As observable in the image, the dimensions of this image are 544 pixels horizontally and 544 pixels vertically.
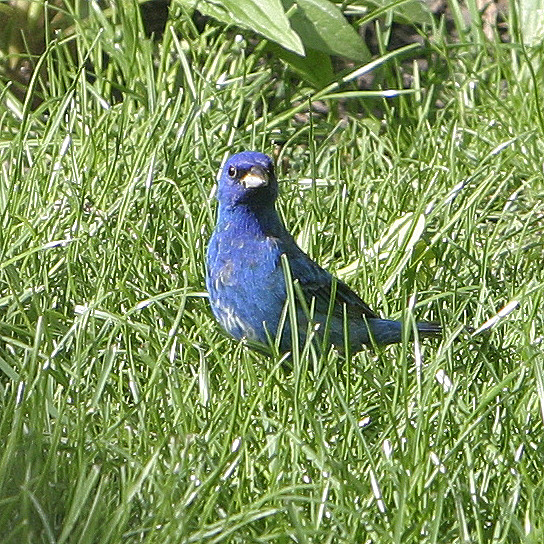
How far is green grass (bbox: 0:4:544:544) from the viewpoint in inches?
82.5

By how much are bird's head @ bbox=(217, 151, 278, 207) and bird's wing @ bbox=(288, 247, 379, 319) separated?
17 centimetres

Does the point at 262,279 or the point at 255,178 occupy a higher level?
the point at 255,178

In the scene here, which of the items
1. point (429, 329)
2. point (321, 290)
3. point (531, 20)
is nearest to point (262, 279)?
point (321, 290)

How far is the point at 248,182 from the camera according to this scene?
2.99 meters

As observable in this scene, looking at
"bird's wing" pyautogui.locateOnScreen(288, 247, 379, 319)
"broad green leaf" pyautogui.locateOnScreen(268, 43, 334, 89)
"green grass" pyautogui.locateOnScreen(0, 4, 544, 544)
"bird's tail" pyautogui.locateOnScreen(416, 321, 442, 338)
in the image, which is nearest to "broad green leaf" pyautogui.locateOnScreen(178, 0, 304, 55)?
"green grass" pyautogui.locateOnScreen(0, 4, 544, 544)

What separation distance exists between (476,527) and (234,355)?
85 cm

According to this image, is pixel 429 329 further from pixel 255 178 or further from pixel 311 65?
pixel 311 65

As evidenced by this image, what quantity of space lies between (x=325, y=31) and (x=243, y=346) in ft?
4.88

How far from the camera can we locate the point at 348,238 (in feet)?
11.1

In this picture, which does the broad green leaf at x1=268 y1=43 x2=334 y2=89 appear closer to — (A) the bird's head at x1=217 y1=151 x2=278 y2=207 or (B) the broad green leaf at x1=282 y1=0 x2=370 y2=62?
(B) the broad green leaf at x1=282 y1=0 x2=370 y2=62

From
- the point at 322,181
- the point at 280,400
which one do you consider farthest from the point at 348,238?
the point at 280,400

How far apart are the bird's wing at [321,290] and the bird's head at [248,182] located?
0.17 m

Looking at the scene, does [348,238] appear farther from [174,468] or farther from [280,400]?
[174,468]

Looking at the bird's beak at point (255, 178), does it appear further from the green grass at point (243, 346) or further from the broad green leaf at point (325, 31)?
the broad green leaf at point (325, 31)
